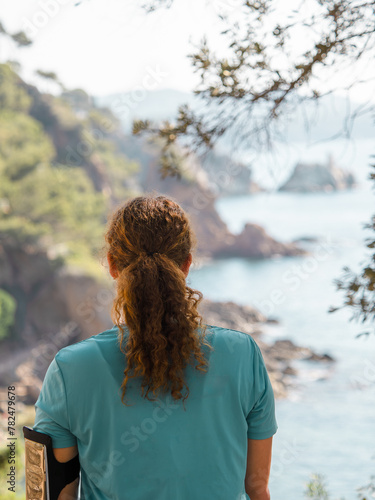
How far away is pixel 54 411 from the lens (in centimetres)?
73

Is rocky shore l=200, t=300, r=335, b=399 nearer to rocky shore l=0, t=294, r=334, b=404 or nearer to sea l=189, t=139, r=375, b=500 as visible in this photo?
rocky shore l=0, t=294, r=334, b=404

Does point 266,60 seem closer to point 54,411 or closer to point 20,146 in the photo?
point 54,411

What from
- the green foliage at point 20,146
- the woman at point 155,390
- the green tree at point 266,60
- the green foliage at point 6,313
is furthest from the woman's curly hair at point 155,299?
the green foliage at point 20,146

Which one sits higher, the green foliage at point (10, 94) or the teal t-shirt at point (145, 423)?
the green foliage at point (10, 94)

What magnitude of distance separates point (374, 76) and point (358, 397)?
59.1 feet

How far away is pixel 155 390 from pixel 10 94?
19.8m

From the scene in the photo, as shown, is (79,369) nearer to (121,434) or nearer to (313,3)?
(121,434)

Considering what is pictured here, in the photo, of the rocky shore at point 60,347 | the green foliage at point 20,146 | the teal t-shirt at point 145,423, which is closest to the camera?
the teal t-shirt at point 145,423

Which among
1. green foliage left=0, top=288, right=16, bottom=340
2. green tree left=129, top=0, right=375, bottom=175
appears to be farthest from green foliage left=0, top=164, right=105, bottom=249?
green tree left=129, top=0, right=375, bottom=175

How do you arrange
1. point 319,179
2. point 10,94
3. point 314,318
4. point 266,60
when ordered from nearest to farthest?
1. point 266,60
2. point 10,94
3. point 314,318
4. point 319,179

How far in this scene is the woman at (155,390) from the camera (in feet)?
2.37

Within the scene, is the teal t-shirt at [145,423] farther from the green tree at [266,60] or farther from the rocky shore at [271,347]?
the rocky shore at [271,347]

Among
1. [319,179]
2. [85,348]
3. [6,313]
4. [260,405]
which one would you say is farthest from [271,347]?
[319,179]

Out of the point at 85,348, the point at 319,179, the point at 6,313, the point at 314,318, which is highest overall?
the point at 319,179
